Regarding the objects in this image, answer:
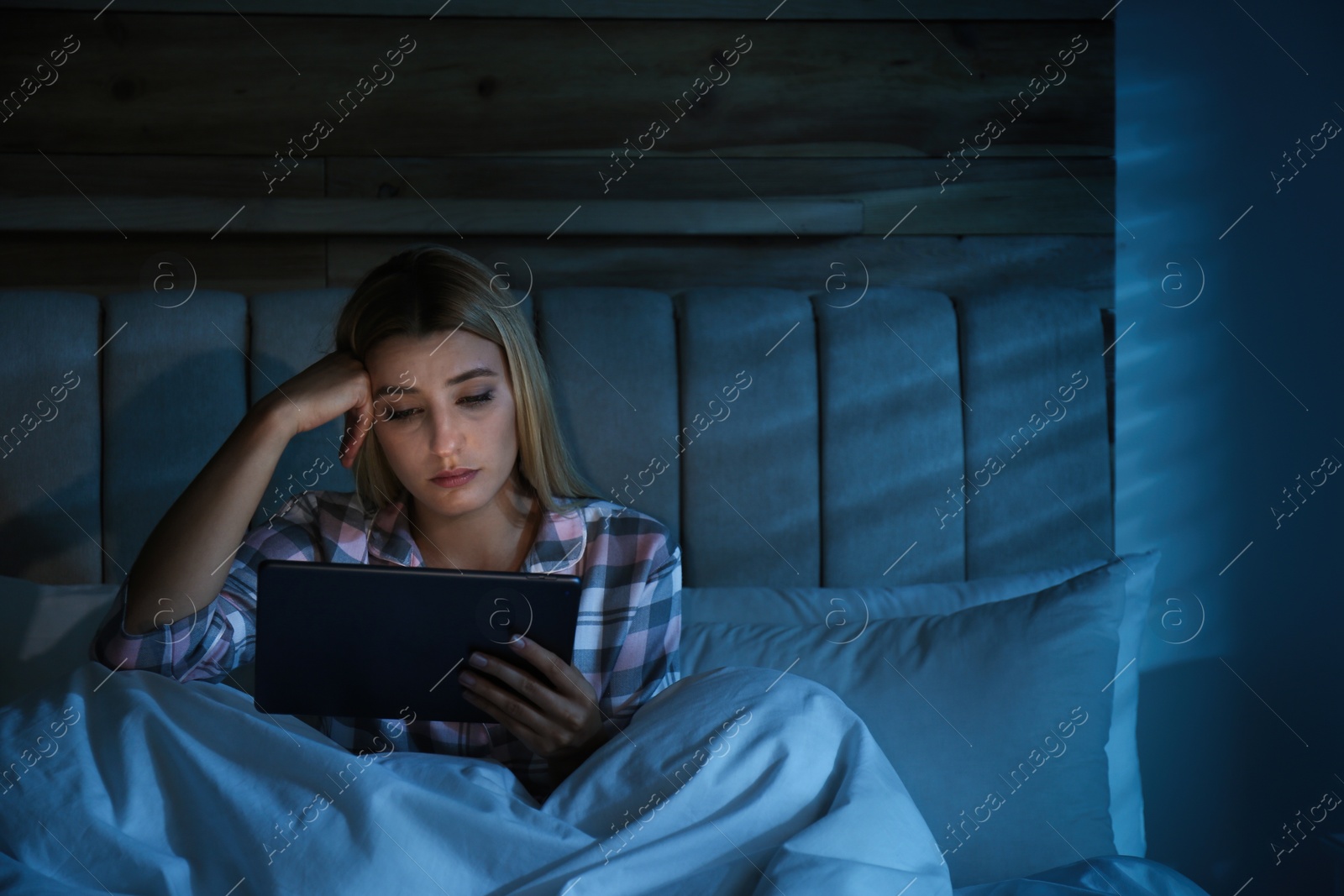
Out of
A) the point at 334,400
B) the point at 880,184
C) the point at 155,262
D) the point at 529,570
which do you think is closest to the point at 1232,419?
the point at 880,184

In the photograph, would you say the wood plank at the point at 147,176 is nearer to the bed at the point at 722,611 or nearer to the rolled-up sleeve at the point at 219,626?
the bed at the point at 722,611

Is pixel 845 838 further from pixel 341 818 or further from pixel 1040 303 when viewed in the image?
pixel 1040 303

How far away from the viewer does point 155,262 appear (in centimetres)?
168

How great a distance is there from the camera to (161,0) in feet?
5.42

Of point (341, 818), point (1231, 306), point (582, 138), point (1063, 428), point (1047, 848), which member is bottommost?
point (1047, 848)

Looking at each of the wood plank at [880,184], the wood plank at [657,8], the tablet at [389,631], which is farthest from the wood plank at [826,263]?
the tablet at [389,631]

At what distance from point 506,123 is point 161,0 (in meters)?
0.59

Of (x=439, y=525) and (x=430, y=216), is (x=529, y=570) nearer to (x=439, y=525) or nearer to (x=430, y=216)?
(x=439, y=525)

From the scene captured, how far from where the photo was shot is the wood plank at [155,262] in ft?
5.45

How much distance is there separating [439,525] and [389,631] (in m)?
0.32

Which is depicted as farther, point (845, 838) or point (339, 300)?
point (339, 300)

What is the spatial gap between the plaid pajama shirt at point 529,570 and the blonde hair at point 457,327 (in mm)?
39

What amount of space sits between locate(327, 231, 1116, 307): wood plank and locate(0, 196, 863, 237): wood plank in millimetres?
43

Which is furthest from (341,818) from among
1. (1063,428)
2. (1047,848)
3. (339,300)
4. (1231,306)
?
(1231,306)
